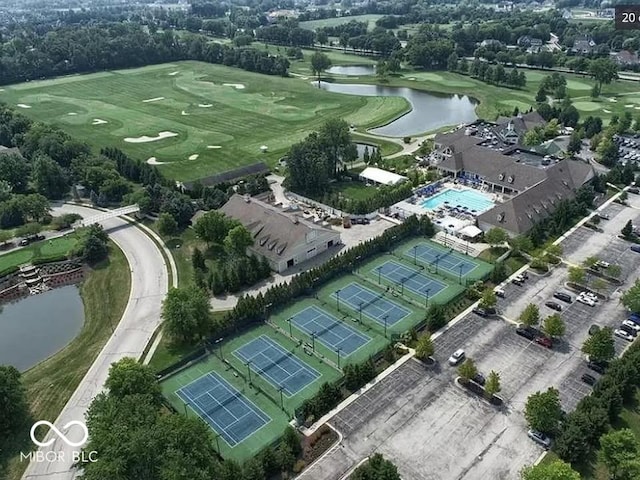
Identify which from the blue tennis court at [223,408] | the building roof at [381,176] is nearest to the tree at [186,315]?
the blue tennis court at [223,408]

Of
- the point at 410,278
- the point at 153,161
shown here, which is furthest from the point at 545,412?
the point at 153,161

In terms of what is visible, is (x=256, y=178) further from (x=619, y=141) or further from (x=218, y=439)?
(x=619, y=141)

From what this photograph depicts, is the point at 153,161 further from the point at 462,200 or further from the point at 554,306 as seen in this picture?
the point at 554,306

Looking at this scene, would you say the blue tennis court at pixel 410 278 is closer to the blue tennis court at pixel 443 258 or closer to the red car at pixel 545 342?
the blue tennis court at pixel 443 258

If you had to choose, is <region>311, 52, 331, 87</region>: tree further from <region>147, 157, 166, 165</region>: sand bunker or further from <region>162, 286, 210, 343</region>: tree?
<region>162, 286, 210, 343</region>: tree

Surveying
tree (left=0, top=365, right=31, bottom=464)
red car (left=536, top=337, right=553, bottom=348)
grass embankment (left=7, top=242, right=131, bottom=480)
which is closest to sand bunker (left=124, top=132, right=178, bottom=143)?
grass embankment (left=7, top=242, right=131, bottom=480)

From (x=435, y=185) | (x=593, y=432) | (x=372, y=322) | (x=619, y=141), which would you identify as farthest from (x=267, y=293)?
(x=619, y=141)
